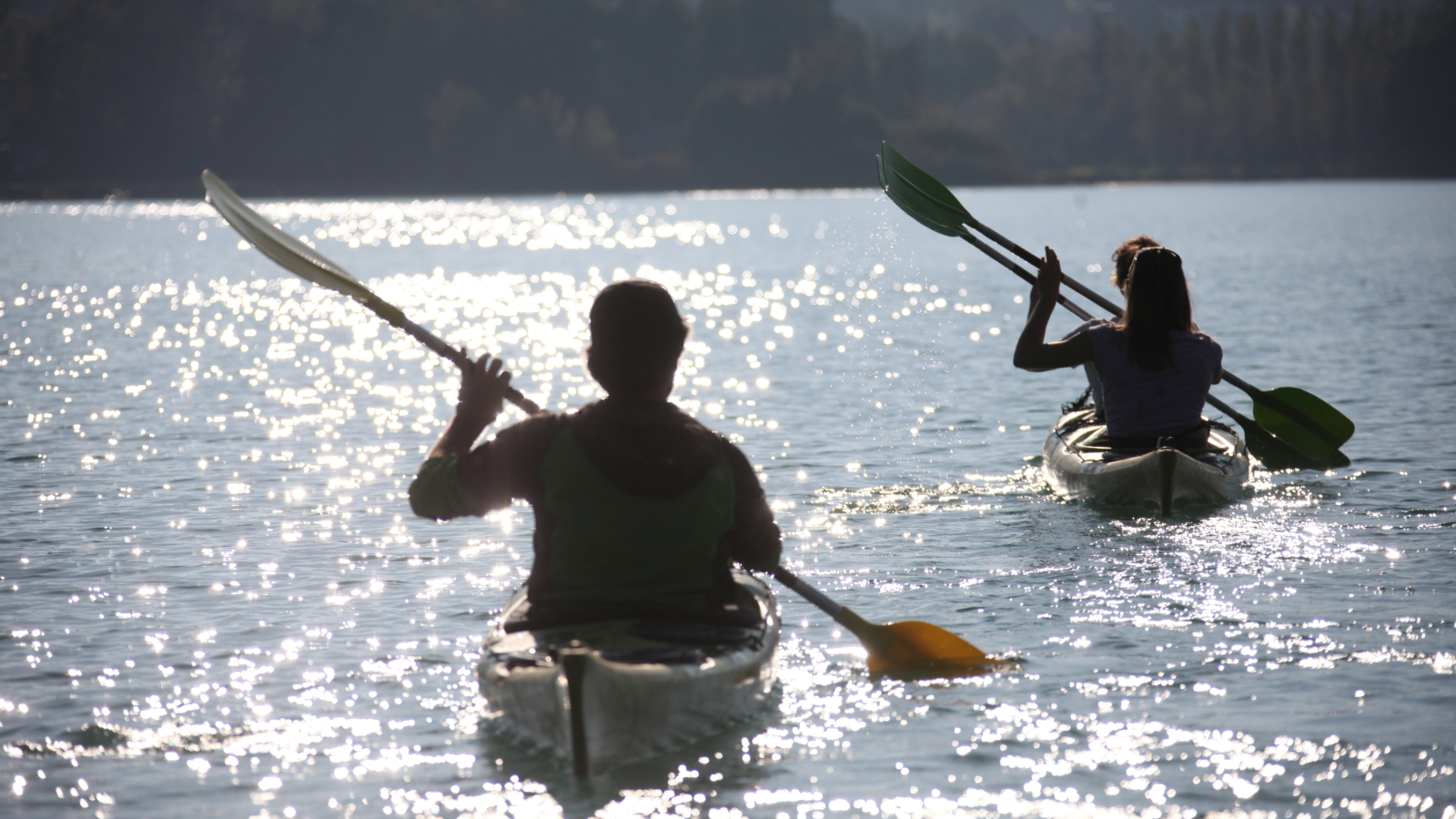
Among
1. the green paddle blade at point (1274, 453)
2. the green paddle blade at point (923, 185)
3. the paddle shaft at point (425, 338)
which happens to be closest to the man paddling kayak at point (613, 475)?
the paddle shaft at point (425, 338)

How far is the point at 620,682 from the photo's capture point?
16.8 ft

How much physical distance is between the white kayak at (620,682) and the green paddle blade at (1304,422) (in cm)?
746

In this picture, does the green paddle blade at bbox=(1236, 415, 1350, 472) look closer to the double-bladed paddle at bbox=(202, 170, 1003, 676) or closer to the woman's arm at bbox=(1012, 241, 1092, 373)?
the woman's arm at bbox=(1012, 241, 1092, 373)

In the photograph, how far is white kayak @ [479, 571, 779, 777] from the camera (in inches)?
200

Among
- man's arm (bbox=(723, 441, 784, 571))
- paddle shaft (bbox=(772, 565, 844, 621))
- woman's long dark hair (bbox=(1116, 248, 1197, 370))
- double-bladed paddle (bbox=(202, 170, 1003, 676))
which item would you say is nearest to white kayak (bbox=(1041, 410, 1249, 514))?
woman's long dark hair (bbox=(1116, 248, 1197, 370))

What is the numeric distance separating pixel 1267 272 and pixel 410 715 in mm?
38865

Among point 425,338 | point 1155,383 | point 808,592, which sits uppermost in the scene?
point 425,338

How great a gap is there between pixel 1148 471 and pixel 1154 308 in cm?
115

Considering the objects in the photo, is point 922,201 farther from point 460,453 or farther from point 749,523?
point 460,453

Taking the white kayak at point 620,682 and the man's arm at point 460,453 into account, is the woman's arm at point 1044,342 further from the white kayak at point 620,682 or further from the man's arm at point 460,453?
Answer: the man's arm at point 460,453

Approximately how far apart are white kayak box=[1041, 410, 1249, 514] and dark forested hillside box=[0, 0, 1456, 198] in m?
142

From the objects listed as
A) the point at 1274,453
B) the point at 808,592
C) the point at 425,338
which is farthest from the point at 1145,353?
the point at 425,338

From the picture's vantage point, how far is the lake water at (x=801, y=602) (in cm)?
555

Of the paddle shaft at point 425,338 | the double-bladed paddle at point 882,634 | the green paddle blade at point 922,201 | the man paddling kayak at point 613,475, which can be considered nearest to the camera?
the man paddling kayak at point 613,475
